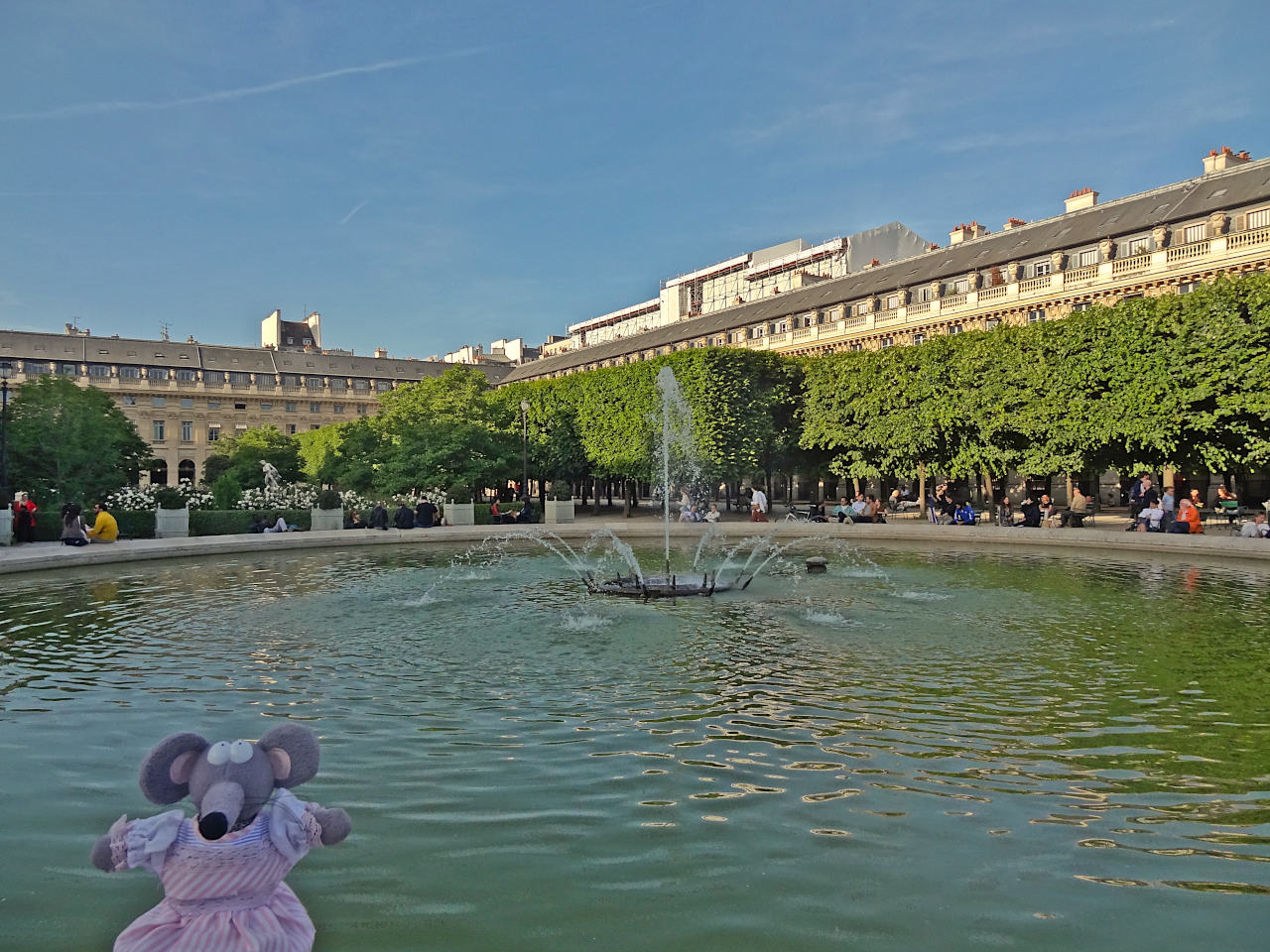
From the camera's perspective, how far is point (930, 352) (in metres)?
37.7

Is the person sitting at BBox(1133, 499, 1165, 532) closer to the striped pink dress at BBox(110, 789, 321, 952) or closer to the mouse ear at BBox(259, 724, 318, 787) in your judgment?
the mouse ear at BBox(259, 724, 318, 787)

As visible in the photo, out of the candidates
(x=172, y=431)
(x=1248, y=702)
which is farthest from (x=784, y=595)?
(x=172, y=431)

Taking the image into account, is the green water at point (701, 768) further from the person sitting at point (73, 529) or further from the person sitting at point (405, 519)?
Answer: the person sitting at point (405, 519)

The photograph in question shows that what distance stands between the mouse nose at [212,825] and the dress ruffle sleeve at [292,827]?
194 millimetres

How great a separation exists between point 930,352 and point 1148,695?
104ft

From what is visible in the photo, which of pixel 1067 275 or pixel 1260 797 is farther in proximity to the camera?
pixel 1067 275

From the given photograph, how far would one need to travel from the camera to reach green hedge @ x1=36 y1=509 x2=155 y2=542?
2578 cm

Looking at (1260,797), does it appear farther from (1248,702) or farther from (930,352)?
(930,352)

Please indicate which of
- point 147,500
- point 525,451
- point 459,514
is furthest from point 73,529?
point 525,451

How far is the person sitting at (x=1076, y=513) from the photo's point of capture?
1182 inches

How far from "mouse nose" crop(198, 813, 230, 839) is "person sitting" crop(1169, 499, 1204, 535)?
28635 mm

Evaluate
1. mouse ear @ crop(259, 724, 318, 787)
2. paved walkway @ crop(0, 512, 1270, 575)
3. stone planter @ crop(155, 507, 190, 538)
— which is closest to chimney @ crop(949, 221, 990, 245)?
paved walkway @ crop(0, 512, 1270, 575)

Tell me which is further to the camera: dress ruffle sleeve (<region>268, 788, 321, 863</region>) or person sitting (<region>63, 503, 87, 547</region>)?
person sitting (<region>63, 503, 87, 547</region>)

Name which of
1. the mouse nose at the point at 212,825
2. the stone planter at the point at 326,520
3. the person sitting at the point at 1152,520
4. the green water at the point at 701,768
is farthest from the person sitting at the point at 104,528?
the person sitting at the point at 1152,520
